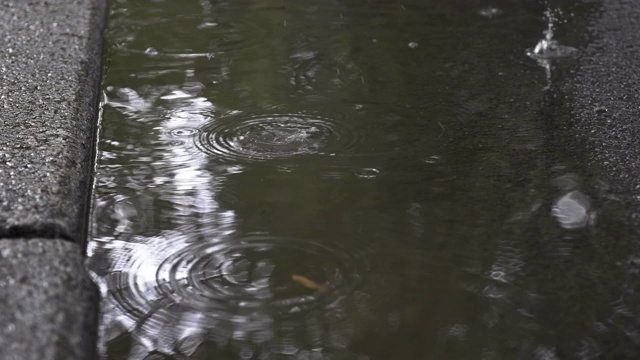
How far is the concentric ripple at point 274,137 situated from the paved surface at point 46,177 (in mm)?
301

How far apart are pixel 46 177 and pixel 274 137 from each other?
23.2 inches

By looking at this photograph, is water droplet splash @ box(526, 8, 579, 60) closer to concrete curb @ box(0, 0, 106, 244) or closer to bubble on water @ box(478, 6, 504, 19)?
bubble on water @ box(478, 6, 504, 19)

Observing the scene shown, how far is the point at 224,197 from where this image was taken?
203cm

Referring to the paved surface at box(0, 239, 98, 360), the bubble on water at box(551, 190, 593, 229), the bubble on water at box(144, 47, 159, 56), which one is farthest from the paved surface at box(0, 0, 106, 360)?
the bubble on water at box(551, 190, 593, 229)

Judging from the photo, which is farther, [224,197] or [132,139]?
[132,139]

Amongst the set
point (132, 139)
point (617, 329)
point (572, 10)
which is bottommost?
point (617, 329)

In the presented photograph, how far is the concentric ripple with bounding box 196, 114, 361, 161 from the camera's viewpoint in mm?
2258

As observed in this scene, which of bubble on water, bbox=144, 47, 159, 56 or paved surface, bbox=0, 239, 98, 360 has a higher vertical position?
bubble on water, bbox=144, 47, 159, 56

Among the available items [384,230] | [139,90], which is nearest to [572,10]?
[139,90]

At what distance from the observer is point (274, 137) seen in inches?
91.9

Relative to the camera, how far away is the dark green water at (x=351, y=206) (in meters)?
1.59

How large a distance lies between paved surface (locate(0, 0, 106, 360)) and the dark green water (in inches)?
2.7

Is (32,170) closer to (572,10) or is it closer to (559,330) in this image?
(559,330)

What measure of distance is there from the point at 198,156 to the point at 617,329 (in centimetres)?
104
